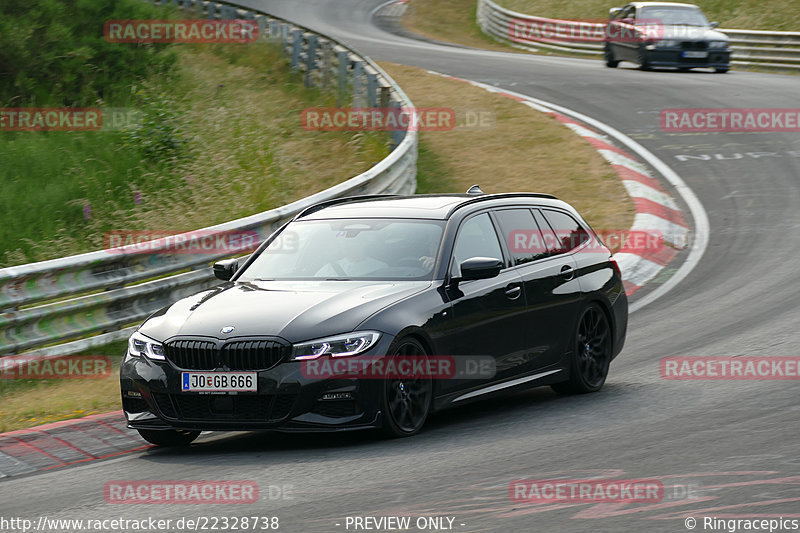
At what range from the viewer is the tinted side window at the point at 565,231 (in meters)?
9.67

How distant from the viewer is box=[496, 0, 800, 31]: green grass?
35.8 m

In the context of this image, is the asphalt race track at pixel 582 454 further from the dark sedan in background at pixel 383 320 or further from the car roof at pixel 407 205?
the car roof at pixel 407 205

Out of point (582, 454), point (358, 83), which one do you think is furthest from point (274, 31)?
point (582, 454)

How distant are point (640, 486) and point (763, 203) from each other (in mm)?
11808

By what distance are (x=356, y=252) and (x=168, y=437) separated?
5.85 feet

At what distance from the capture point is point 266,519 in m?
5.86

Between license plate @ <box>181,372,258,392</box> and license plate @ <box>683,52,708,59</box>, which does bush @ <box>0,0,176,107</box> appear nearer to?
license plate @ <box>683,52,708,59</box>

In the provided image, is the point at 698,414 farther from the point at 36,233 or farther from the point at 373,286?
the point at 36,233

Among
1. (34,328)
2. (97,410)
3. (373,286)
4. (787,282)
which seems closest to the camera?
(373,286)

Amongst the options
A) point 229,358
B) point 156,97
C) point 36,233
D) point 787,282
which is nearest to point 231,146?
point 156,97

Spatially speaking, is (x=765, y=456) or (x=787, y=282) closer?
(x=765, y=456)

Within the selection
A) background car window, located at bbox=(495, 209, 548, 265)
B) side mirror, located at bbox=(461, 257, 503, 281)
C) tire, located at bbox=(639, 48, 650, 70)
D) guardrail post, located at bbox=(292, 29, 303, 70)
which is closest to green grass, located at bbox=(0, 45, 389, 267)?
guardrail post, located at bbox=(292, 29, 303, 70)

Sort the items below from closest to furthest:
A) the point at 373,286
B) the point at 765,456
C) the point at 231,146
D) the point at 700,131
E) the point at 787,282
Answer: the point at 765,456, the point at 373,286, the point at 787,282, the point at 231,146, the point at 700,131

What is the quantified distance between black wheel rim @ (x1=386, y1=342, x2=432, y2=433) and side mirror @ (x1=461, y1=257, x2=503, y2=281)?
68cm
